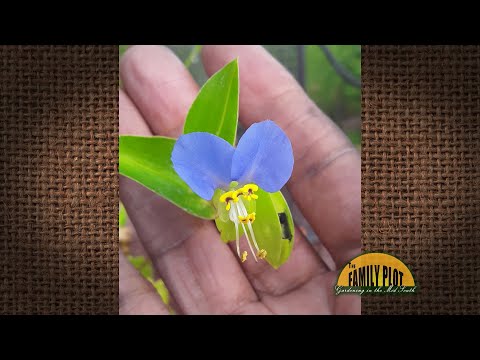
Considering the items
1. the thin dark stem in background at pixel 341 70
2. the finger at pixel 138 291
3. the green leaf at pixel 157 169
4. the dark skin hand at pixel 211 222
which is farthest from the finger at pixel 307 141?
the finger at pixel 138 291

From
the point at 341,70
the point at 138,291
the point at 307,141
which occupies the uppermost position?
the point at 341,70

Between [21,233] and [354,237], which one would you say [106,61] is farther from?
[354,237]

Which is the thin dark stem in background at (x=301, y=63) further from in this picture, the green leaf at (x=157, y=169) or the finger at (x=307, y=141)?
the green leaf at (x=157, y=169)

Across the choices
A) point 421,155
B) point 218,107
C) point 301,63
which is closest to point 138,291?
point 218,107

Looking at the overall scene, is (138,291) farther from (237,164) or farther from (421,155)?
(421,155)

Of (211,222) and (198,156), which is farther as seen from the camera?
(211,222)

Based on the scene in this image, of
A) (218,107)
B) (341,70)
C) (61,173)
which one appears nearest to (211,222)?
(218,107)

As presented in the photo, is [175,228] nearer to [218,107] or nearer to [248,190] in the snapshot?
[248,190]

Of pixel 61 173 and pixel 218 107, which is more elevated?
pixel 218 107
